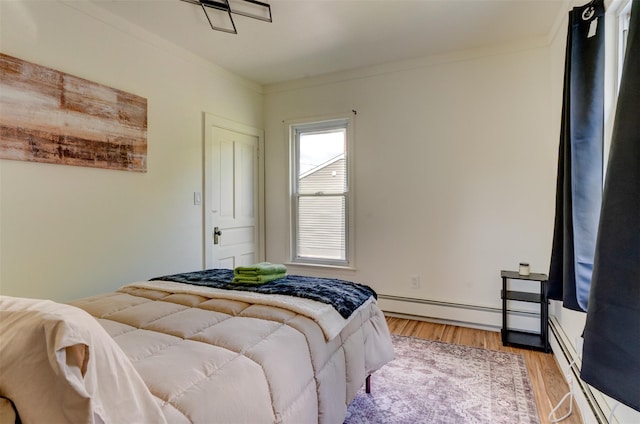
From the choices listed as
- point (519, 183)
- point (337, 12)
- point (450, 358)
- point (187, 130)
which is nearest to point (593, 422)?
point (450, 358)

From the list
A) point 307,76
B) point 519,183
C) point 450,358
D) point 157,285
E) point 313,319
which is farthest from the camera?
point 307,76

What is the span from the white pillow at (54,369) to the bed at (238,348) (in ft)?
0.05

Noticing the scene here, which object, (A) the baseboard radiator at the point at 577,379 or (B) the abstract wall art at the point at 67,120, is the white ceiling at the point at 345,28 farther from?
(A) the baseboard radiator at the point at 577,379

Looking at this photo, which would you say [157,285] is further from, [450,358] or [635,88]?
[635,88]

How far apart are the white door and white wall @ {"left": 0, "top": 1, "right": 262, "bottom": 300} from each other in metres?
0.14

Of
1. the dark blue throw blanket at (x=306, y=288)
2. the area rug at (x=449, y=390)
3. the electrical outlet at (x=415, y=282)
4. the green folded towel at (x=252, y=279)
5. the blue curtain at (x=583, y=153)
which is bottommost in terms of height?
the area rug at (x=449, y=390)

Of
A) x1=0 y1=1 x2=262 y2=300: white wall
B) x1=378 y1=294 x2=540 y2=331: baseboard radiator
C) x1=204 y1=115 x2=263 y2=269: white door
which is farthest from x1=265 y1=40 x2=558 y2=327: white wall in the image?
x1=0 y1=1 x2=262 y2=300: white wall

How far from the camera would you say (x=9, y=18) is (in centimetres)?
200

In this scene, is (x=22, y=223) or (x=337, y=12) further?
(x=337, y=12)

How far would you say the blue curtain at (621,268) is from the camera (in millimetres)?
971

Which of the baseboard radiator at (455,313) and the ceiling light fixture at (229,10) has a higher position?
the ceiling light fixture at (229,10)

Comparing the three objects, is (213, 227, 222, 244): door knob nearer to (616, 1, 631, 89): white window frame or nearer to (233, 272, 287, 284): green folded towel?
(233, 272, 287, 284): green folded towel

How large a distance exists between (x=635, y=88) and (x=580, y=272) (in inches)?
37.4

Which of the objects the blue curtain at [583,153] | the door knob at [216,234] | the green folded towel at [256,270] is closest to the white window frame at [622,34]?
the blue curtain at [583,153]
